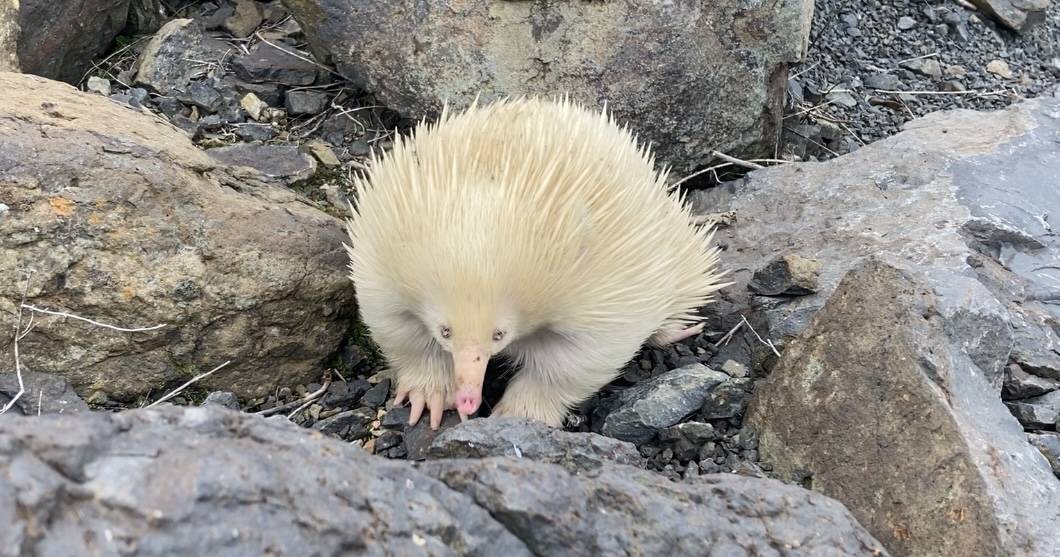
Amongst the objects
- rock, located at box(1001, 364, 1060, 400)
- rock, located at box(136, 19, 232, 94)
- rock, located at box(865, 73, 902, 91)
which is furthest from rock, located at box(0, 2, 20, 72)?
rock, located at box(865, 73, 902, 91)

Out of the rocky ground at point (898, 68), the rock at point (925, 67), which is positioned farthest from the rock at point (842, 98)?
the rock at point (925, 67)

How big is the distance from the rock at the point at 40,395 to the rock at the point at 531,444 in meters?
0.95

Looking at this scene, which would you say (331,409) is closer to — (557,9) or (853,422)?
(853,422)

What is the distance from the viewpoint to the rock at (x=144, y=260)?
224 cm

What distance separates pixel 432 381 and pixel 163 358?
69cm

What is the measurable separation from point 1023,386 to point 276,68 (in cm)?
285

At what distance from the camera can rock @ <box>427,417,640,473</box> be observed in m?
1.91

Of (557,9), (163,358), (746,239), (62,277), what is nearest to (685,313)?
(746,239)

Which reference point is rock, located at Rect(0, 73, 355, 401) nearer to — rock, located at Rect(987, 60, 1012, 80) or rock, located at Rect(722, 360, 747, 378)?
rock, located at Rect(722, 360, 747, 378)

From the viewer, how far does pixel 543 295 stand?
217 cm

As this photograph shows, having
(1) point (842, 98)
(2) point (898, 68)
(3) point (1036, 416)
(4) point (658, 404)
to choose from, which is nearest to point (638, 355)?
(4) point (658, 404)

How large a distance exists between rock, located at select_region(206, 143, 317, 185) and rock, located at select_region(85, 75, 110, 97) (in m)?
0.61

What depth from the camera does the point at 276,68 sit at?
3762mm

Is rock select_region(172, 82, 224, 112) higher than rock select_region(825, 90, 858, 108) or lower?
lower
